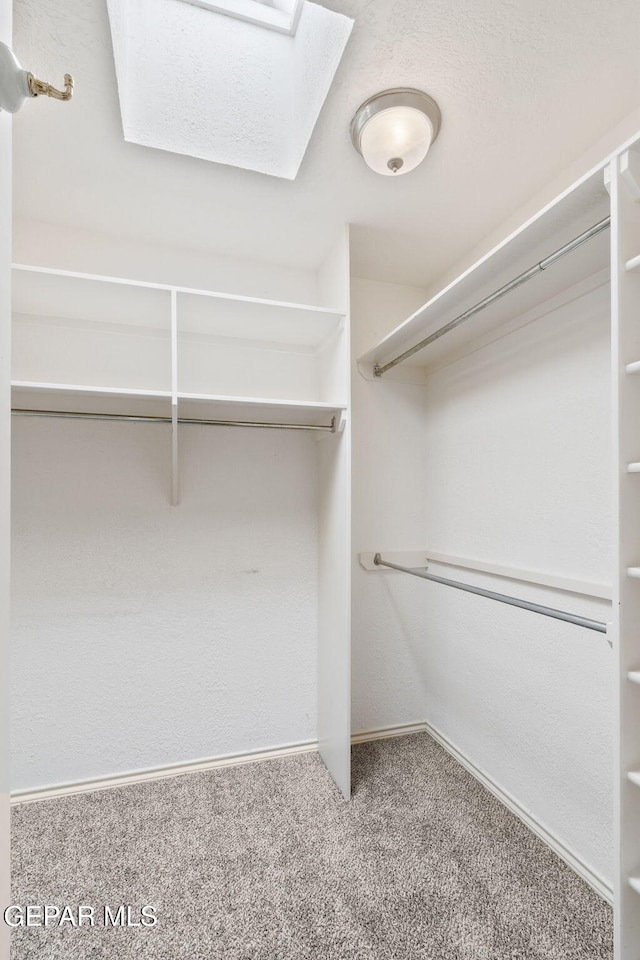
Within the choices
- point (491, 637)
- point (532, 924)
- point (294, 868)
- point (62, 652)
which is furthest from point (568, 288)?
point (62, 652)

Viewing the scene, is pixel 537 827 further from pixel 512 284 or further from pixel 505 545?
pixel 512 284

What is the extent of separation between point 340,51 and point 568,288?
103 cm

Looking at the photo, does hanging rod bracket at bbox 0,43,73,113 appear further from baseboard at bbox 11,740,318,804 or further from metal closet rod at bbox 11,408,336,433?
baseboard at bbox 11,740,318,804

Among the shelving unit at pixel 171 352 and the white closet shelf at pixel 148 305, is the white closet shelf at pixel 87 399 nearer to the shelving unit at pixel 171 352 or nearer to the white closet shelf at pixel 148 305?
the shelving unit at pixel 171 352

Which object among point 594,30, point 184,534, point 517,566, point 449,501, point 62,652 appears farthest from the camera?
point 449,501

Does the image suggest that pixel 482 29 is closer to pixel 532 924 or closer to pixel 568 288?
pixel 568 288

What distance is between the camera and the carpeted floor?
1252 millimetres

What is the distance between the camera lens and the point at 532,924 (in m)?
1.30

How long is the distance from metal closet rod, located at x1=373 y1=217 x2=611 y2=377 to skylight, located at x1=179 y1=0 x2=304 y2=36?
955 millimetres

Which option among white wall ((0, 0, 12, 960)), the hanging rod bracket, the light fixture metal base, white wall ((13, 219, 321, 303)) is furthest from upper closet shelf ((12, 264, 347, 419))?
the hanging rod bracket

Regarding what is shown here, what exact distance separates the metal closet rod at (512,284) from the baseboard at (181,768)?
6.41 feet

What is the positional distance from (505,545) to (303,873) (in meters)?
1.41

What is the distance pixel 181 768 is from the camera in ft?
6.65

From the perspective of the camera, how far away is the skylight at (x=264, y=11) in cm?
113
